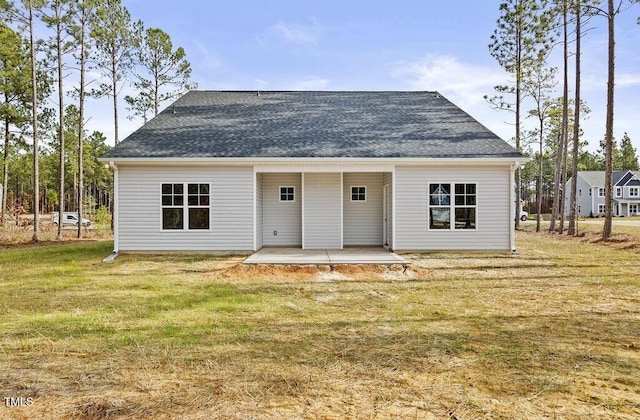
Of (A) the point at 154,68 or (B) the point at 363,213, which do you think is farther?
(A) the point at 154,68

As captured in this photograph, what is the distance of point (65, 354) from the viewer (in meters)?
4.12

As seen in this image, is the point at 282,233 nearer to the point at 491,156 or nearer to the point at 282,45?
the point at 491,156

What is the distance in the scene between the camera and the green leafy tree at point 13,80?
18203 mm

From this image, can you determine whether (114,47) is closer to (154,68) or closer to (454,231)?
(154,68)

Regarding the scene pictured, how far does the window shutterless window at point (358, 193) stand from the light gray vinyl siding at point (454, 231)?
1875 mm

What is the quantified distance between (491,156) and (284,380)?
31.7 feet

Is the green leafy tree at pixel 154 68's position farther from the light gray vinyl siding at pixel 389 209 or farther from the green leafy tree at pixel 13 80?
the light gray vinyl siding at pixel 389 209

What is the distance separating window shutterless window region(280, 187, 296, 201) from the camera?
43.6 feet

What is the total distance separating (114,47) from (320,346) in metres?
20.5

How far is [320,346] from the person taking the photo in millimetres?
4383

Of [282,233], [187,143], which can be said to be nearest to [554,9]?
[282,233]

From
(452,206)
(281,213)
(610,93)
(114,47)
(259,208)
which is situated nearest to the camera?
(452,206)

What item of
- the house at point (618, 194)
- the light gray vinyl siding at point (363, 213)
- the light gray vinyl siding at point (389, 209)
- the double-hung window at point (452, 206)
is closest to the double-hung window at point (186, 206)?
the light gray vinyl siding at point (363, 213)

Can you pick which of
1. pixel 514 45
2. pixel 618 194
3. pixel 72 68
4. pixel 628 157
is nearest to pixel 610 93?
pixel 514 45
